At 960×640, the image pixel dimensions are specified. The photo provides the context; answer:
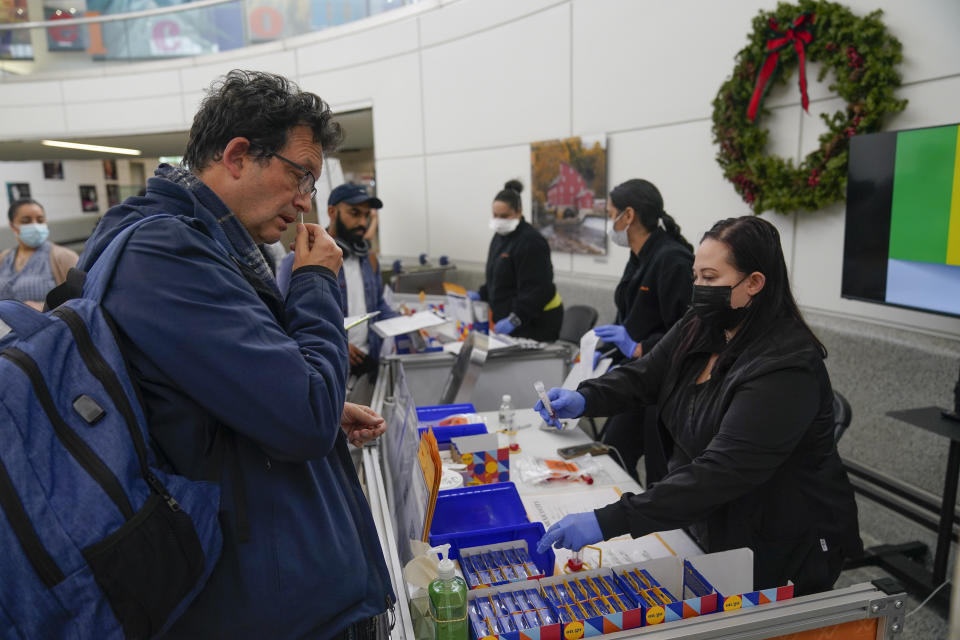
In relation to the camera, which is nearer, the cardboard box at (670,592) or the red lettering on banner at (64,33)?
the cardboard box at (670,592)

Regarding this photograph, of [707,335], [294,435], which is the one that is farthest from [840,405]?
[294,435]

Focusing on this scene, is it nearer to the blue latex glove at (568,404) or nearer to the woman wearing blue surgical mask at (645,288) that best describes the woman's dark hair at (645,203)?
the woman wearing blue surgical mask at (645,288)

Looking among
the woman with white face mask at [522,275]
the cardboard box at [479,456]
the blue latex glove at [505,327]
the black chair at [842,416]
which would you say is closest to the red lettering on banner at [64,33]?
the woman with white face mask at [522,275]

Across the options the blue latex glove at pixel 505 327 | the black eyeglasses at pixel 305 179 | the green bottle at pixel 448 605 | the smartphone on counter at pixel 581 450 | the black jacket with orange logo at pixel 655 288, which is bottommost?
the smartphone on counter at pixel 581 450

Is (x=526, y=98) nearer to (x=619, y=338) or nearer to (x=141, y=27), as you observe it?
(x=619, y=338)

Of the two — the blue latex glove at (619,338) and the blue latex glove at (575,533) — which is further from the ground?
the blue latex glove at (619,338)

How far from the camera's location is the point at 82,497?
73 centimetres

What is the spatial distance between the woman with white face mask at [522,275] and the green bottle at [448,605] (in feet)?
9.57

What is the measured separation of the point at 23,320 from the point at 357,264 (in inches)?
94.5

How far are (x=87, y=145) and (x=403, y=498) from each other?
11.0 meters

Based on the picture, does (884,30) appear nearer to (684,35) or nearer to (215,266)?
(684,35)

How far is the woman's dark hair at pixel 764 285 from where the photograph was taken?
1520 millimetres

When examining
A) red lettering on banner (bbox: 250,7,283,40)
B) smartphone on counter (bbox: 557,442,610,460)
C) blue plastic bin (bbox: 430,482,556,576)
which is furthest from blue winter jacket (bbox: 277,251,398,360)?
red lettering on banner (bbox: 250,7,283,40)

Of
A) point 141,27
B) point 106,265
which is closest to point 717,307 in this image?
point 106,265
